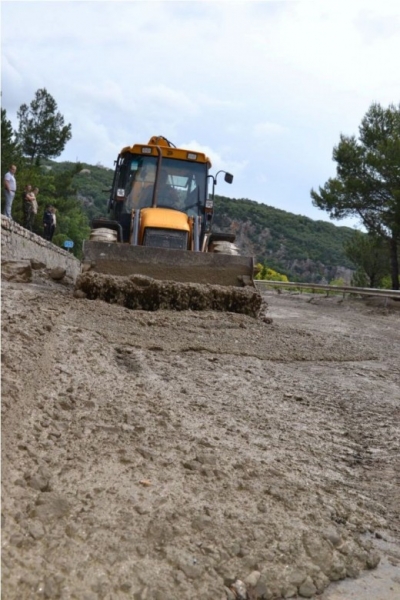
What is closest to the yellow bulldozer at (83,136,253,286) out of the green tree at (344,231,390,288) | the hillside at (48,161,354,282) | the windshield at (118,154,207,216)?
the windshield at (118,154,207,216)

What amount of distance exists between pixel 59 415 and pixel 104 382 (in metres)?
0.73

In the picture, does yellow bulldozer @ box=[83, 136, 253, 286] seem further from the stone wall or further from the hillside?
the hillside

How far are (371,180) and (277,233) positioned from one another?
4441 cm

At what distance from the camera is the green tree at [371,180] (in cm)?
2106

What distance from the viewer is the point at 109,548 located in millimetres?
2072

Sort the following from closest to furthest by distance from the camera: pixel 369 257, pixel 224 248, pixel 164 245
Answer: pixel 164 245 < pixel 224 248 < pixel 369 257

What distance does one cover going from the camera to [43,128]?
3534 centimetres

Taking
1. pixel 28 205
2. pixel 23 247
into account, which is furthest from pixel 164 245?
pixel 28 205

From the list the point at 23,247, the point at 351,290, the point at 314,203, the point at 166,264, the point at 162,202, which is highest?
the point at 314,203

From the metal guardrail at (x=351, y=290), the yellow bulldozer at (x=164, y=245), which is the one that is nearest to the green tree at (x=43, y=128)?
the metal guardrail at (x=351, y=290)

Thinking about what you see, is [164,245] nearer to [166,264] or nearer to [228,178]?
[166,264]

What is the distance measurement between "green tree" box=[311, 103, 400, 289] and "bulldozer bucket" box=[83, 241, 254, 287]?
14.5m

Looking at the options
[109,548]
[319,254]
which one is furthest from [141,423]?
[319,254]

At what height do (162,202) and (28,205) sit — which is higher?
(28,205)
